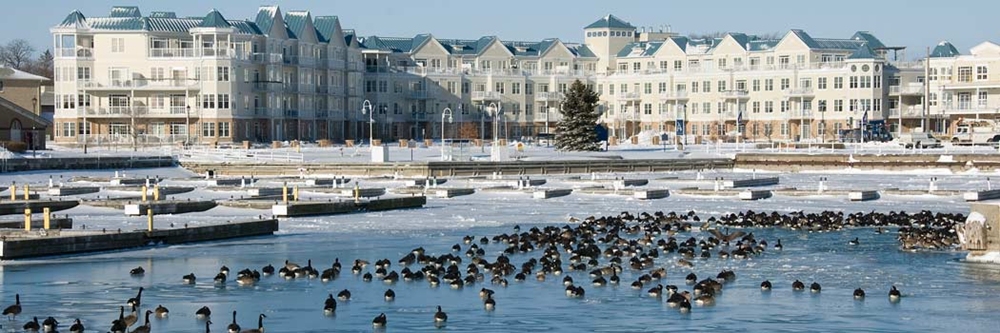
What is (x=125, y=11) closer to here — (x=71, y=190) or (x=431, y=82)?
(x=431, y=82)

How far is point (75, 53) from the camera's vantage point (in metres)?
108

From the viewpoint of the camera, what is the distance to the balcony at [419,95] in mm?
136000

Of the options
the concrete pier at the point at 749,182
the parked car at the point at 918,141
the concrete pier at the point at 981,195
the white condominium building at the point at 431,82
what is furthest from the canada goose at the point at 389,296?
the white condominium building at the point at 431,82

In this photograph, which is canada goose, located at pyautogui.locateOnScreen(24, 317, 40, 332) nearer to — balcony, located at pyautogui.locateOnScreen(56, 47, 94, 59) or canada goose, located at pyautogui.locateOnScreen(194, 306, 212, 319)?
canada goose, located at pyautogui.locateOnScreen(194, 306, 212, 319)

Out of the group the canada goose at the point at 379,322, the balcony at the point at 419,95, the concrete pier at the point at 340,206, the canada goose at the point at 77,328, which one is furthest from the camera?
the balcony at the point at 419,95

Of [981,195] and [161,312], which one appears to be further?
[981,195]

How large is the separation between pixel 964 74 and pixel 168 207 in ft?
299

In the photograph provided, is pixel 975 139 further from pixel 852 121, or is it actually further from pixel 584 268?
pixel 584 268

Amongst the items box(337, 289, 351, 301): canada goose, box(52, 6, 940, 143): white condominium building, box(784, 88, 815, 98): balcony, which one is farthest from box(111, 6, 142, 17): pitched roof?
Answer: box(337, 289, 351, 301): canada goose

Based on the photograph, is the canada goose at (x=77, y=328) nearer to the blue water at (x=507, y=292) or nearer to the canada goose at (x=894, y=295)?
the blue water at (x=507, y=292)

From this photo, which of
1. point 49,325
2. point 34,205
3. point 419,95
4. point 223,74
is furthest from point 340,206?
point 419,95

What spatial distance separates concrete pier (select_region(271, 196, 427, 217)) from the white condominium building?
52.2 metres

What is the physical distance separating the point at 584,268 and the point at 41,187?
29427 mm

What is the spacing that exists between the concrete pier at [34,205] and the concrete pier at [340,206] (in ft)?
20.0
